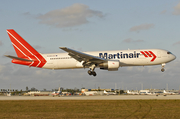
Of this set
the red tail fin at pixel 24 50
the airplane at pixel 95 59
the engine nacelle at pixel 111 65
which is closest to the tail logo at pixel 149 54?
the airplane at pixel 95 59

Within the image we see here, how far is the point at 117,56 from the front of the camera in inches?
1670

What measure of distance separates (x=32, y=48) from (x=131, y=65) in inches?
812

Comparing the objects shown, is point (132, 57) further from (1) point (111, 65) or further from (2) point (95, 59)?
(2) point (95, 59)

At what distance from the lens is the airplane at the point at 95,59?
137 feet

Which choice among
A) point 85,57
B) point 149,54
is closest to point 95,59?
point 85,57

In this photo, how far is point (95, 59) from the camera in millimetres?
40969

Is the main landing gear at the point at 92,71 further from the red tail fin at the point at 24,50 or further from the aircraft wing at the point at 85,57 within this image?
the red tail fin at the point at 24,50

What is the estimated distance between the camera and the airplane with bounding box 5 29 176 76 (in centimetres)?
4172

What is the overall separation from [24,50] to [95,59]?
15861 millimetres

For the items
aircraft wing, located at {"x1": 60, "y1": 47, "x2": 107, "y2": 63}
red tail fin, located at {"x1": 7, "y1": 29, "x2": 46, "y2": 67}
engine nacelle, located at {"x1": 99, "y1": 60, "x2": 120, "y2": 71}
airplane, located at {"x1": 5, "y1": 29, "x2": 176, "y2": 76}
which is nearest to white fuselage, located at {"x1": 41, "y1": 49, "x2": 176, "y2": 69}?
airplane, located at {"x1": 5, "y1": 29, "x2": 176, "y2": 76}
